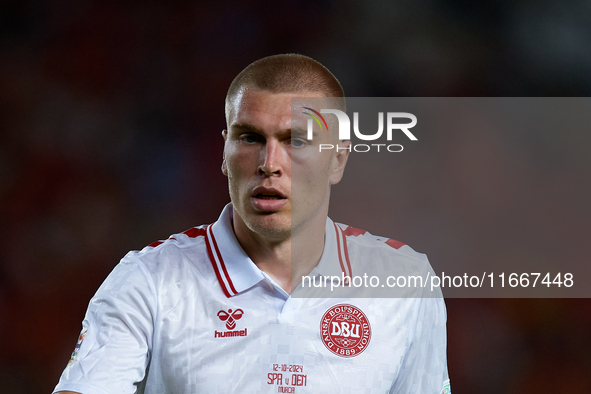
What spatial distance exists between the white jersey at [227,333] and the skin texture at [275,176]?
73 mm

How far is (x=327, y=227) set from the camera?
245 centimetres

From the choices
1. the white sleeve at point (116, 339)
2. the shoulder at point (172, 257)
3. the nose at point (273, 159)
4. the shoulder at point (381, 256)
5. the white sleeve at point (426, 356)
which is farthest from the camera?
the shoulder at point (381, 256)

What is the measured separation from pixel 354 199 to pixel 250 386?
43.5 inches

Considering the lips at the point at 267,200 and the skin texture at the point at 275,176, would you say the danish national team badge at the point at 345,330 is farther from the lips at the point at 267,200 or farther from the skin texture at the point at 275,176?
the lips at the point at 267,200

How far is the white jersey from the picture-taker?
2014 millimetres

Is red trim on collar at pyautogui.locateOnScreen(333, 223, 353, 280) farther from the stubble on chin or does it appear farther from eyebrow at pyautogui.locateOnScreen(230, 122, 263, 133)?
eyebrow at pyautogui.locateOnScreen(230, 122, 263, 133)

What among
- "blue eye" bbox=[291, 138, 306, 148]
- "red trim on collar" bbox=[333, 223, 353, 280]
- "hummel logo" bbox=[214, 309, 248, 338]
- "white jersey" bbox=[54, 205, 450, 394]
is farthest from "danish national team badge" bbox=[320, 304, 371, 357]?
"blue eye" bbox=[291, 138, 306, 148]

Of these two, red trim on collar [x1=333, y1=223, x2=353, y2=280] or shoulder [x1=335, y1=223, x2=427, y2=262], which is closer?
red trim on collar [x1=333, y1=223, x2=353, y2=280]

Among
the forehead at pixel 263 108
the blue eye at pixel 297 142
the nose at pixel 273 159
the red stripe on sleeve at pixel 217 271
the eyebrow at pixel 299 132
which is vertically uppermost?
the forehead at pixel 263 108

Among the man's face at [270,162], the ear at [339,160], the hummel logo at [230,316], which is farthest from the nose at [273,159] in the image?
the hummel logo at [230,316]

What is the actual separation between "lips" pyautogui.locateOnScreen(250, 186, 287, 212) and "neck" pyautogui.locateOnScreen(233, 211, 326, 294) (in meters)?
0.14

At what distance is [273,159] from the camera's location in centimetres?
206

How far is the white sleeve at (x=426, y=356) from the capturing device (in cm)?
234

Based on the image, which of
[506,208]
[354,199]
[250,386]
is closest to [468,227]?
[506,208]
